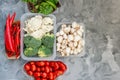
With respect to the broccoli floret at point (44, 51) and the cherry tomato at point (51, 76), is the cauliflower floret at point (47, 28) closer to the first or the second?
the broccoli floret at point (44, 51)

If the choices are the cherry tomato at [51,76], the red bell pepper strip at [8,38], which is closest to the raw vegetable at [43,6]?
the red bell pepper strip at [8,38]

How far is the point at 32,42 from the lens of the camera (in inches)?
67.0

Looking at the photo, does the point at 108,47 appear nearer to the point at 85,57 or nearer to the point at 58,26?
the point at 85,57

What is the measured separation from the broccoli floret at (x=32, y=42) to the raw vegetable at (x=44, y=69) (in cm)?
10

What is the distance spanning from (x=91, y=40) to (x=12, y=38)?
330 millimetres

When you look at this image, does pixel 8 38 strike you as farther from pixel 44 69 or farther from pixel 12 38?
pixel 44 69

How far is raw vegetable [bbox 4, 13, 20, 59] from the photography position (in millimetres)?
1740

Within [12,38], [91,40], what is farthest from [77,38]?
[12,38]

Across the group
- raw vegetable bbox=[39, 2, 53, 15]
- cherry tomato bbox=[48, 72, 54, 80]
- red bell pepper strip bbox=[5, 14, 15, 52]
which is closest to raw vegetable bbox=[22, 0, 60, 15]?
raw vegetable bbox=[39, 2, 53, 15]

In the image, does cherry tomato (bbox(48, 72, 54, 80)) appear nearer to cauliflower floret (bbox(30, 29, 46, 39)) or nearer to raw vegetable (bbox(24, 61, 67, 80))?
raw vegetable (bbox(24, 61, 67, 80))

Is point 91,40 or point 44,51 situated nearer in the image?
point 44,51

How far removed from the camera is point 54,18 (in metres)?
1.75

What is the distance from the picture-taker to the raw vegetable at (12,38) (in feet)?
5.71

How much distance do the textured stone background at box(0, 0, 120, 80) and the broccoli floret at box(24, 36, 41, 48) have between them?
117 mm
